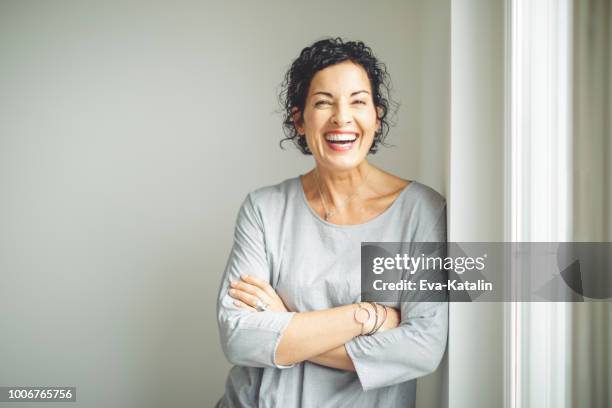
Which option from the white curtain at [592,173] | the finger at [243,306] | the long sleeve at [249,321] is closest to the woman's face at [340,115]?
the long sleeve at [249,321]

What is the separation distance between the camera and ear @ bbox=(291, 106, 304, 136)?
1.50 m

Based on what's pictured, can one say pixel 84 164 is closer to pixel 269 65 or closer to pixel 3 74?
pixel 3 74

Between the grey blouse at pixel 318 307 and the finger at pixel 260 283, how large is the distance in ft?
0.07

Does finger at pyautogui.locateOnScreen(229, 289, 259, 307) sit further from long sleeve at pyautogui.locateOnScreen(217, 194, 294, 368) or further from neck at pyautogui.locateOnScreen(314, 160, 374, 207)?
neck at pyautogui.locateOnScreen(314, 160, 374, 207)

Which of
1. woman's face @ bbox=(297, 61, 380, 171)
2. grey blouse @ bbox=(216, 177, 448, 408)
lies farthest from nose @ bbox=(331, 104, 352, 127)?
grey blouse @ bbox=(216, 177, 448, 408)

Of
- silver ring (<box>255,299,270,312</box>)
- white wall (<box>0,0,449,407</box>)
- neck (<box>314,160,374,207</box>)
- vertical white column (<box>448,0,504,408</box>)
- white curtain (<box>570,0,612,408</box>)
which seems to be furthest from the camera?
white wall (<box>0,0,449,407</box>)

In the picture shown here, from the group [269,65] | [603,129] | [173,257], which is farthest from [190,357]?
[603,129]

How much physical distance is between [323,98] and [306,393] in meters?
0.78

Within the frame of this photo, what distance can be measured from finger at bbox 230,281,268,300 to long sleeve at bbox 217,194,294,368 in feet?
0.09

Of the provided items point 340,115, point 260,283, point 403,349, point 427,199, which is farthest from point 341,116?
point 403,349

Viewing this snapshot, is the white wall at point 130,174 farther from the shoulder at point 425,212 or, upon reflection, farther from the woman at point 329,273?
the shoulder at point 425,212

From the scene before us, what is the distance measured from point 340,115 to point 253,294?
0.52 m

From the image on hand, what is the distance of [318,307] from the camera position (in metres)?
1.38

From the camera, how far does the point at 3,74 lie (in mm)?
2248
